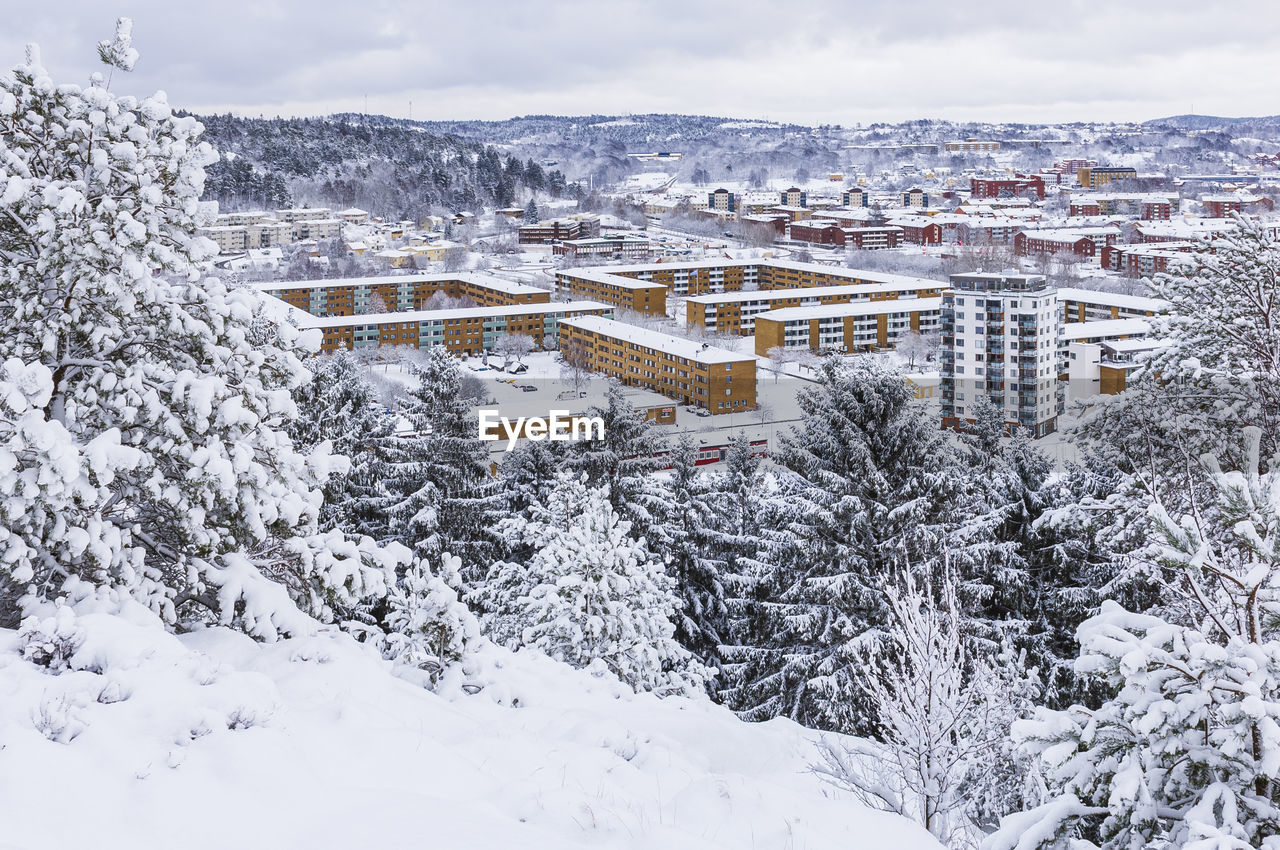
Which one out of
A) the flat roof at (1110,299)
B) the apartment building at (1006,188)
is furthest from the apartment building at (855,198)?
the flat roof at (1110,299)

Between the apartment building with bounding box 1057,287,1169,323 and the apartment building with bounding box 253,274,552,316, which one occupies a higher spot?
the apartment building with bounding box 253,274,552,316

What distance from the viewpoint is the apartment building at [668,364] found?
42.3 metres

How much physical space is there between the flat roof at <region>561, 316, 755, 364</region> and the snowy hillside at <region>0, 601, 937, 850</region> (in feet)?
123

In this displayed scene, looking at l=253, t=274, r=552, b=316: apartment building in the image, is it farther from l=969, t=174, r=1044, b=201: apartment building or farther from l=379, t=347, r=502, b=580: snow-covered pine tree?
l=969, t=174, r=1044, b=201: apartment building

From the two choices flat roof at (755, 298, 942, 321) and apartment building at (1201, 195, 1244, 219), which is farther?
apartment building at (1201, 195, 1244, 219)

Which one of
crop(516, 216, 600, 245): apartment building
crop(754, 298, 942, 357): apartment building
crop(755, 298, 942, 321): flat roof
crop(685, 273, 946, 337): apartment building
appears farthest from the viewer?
crop(516, 216, 600, 245): apartment building

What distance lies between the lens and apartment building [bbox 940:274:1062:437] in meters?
36.8

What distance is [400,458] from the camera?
1472 centimetres

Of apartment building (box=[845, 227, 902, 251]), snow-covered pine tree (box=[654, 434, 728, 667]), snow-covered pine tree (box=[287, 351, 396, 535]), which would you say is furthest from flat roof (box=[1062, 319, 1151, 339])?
apartment building (box=[845, 227, 902, 251])

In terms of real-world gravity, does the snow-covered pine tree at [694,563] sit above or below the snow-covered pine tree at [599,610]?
below

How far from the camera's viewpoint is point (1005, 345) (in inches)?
1458

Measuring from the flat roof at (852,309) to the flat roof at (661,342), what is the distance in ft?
20.3

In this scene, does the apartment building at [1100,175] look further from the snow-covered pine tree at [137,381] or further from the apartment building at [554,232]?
the snow-covered pine tree at [137,381]

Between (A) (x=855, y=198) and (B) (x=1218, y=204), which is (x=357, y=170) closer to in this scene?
(A) (x=855, y=198)
